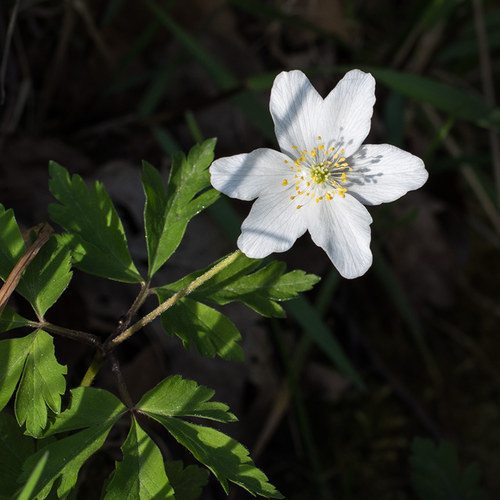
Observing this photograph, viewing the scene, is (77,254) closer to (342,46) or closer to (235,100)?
(235,100)

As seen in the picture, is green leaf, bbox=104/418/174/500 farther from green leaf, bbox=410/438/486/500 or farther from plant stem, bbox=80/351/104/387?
green leaf, bbox=410/438/486/500

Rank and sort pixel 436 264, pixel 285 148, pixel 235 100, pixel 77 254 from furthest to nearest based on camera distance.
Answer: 1. pixel 436 264
2. pixel 235 100
3. pixel 285 148
4. pixel 77 254

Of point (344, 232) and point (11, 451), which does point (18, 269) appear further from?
point (344, 232)

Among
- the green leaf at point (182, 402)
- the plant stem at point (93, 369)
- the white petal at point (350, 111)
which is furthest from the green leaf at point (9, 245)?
the white petal at point (350, 111)

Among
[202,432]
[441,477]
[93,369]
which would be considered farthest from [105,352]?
[441,477]

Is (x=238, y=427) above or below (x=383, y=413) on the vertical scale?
below

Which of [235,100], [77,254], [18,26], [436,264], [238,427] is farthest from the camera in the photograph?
[436,264]

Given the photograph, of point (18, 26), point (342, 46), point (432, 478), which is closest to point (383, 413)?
point (432, 478)
